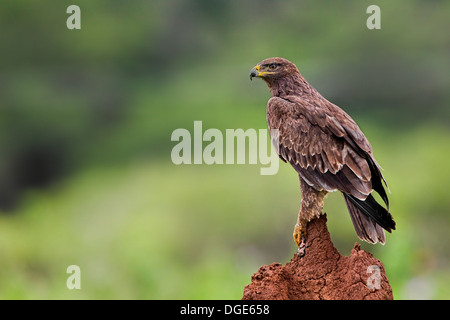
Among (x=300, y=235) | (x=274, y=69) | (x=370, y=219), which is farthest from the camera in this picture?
(x=274, y=69)

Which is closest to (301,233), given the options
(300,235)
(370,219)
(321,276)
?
(300,235)

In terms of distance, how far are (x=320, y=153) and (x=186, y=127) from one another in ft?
25.4

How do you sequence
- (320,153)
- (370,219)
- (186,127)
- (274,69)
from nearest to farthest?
(370,219) → (320,153) → (274,69) → (186,127)

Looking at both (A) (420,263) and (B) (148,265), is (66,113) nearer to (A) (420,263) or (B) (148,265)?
(B) (148,265)

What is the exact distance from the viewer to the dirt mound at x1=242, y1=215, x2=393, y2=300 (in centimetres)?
411

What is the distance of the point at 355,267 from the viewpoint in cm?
417

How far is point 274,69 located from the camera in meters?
5.02

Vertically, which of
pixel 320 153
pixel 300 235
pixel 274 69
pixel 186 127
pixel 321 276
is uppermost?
pixel 186 127

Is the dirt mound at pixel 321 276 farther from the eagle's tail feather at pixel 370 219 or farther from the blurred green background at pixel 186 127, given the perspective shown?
the blurred green background at pixel 186 127

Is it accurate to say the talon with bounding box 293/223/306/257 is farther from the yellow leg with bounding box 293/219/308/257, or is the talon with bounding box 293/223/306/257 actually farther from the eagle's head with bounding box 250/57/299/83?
the eagle's head with bounding box 250/57/299/83

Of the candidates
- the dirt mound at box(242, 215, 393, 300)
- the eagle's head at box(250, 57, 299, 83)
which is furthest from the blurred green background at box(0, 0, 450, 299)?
the dirt mound at box(242, 215, 393, 300)

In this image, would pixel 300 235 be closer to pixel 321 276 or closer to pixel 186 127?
pixel 321 276

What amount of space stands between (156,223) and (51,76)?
5.55 m
